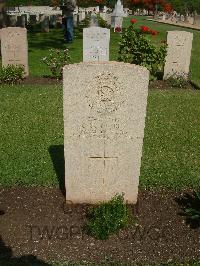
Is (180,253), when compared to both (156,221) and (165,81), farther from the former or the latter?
(165,81)

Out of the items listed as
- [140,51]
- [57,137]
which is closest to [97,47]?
[140,51]

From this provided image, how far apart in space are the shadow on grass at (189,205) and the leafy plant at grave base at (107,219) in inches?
28.8

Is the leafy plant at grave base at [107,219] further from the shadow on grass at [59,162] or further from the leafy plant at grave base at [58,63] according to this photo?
the leafy plant at grave base at [58,63]

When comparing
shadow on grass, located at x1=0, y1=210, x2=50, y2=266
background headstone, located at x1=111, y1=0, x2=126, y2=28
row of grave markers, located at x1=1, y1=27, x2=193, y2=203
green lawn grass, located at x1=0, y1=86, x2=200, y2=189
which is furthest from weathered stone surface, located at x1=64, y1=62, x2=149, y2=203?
background headstone, located at x1=111, y1=0, x2=126, y2=28

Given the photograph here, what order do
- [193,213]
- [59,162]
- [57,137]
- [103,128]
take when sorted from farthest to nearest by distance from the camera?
1. [57,137]
2. [59,162]
3. [193,213]
4. [103,128]

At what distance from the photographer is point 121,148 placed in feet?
15.1

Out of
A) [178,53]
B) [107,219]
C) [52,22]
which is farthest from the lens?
[52,22]

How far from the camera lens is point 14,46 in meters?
12.0

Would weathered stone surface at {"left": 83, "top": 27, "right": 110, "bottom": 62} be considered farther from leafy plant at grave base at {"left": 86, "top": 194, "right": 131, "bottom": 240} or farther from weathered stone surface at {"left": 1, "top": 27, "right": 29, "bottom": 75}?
leafy plant at grave base at {"left": 86, "top": 194, "right": 131, "bottom": 240}

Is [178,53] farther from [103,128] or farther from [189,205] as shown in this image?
[103,128]

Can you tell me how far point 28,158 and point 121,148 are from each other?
7.37 feet

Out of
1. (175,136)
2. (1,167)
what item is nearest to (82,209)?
(1,167)

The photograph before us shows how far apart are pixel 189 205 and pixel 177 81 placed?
7.45 metres

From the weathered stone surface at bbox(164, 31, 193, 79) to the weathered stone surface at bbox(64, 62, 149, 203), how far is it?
8.28 m
